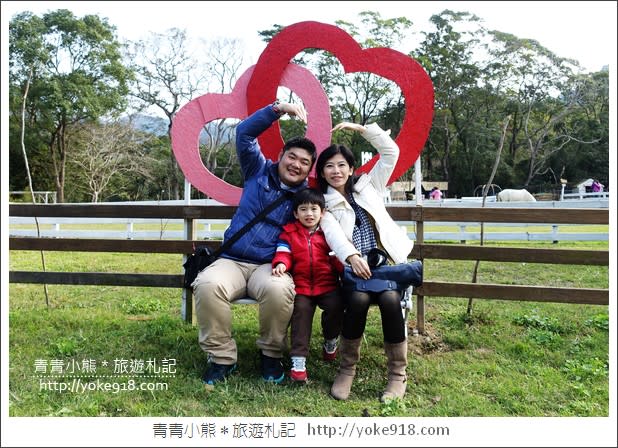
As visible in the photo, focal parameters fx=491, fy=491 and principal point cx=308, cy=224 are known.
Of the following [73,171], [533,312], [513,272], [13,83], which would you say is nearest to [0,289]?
[533,312]

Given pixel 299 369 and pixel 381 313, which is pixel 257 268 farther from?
pixel 381 313

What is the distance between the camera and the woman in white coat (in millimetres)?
2756

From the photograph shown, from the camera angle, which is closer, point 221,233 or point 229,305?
point 229,305

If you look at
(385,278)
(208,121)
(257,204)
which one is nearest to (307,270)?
(385,278)

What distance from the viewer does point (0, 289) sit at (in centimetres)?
298

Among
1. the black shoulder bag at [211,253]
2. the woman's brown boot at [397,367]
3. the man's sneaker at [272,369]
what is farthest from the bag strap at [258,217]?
the woman's brown boot at [397,367]

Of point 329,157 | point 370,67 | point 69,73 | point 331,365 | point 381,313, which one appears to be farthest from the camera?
point 69,73

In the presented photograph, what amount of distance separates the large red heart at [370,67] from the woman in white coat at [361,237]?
1.34ft

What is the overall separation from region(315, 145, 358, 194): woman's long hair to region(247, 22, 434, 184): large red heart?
483 millimetres

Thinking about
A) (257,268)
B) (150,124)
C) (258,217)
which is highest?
(150,124)

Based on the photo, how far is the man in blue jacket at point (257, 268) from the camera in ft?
9.23

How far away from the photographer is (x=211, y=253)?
126 inches

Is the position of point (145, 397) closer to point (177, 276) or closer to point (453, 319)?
point (177, 276)

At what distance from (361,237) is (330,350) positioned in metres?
0.79
